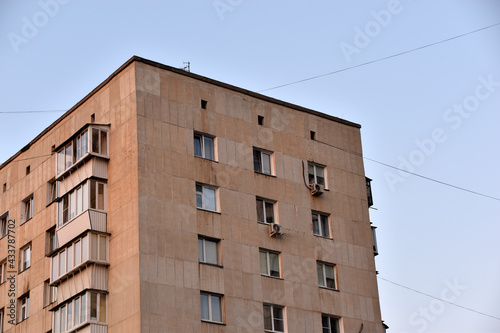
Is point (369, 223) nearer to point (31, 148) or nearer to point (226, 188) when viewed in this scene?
point (226, 188)

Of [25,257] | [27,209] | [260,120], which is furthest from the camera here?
[27,209]

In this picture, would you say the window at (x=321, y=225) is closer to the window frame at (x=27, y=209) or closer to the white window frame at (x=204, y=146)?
the white window frame at (x=204, y=146)

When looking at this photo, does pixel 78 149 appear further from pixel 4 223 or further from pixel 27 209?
pixel 4 223

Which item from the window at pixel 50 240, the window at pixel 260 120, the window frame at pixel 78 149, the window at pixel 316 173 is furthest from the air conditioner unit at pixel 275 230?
the window at pixel 50 240

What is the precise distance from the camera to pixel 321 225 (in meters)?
52.2

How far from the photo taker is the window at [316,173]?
52.9m

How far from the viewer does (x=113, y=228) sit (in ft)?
154

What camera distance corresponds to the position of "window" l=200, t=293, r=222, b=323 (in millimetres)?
45938

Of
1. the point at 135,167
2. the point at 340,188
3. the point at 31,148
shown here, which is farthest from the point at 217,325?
the point at 31,148

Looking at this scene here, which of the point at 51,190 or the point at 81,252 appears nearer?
the point at 81,252

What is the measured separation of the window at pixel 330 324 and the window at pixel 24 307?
15.6 metres

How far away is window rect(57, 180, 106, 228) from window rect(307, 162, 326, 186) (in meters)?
11.3

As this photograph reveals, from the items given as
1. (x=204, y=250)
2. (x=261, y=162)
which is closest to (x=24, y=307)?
(x=204, y=250)

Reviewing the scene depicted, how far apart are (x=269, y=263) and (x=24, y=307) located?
13855 millimetres
